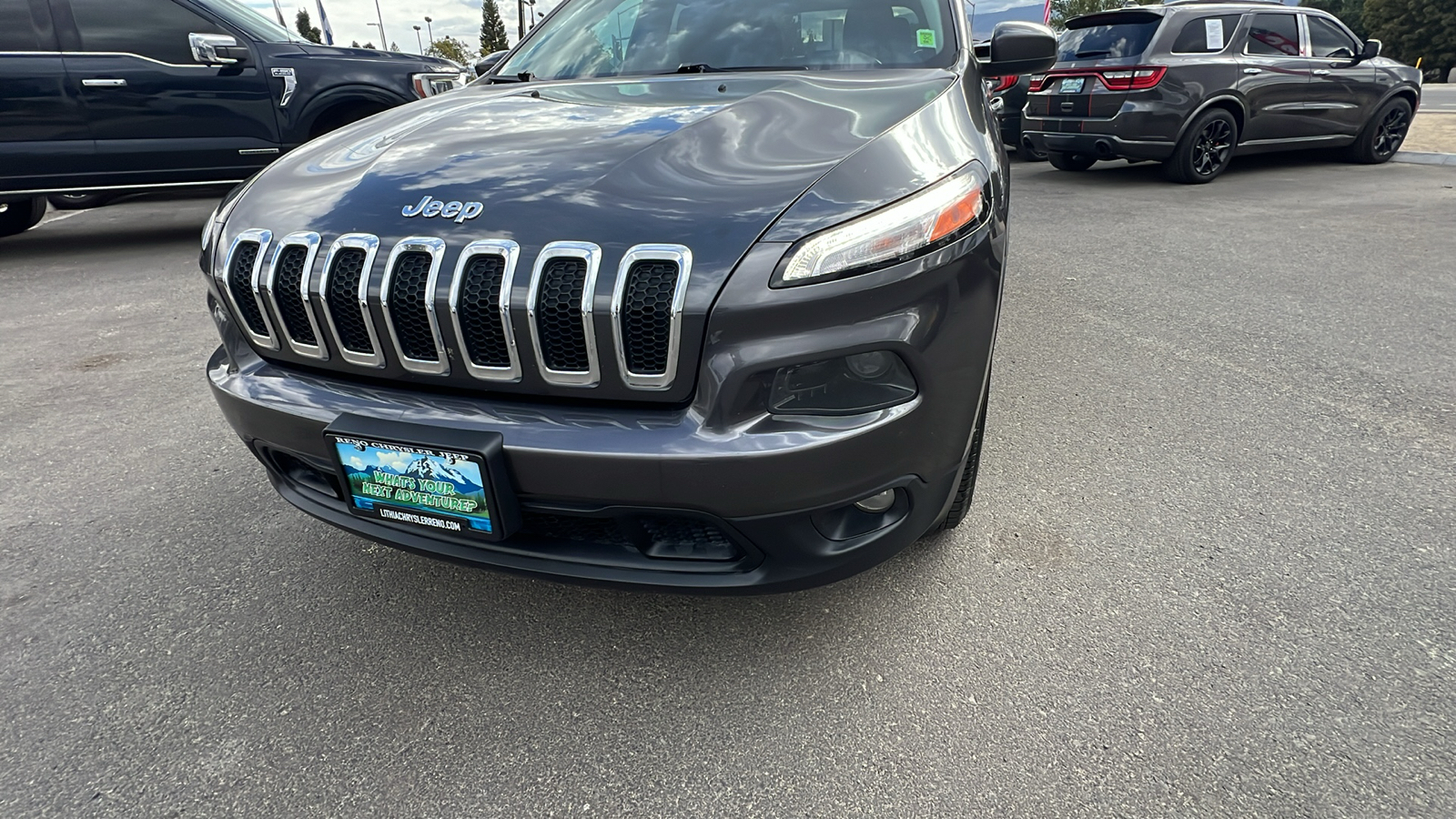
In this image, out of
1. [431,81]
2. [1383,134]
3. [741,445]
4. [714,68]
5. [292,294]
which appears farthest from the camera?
[1383,134]

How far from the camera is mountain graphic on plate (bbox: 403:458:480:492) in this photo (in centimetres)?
148

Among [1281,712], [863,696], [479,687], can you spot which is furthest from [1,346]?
[1281,712]

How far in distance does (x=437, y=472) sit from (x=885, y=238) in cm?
92

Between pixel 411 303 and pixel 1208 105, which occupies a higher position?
pixel 411 303

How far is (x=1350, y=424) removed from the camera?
9.33 ft

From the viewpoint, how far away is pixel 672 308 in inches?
55.3

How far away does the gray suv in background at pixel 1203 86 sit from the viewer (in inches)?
275

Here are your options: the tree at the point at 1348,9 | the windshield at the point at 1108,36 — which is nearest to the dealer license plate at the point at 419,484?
the windshield at the point at 1108,36

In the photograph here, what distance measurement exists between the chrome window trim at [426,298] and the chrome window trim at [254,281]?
1.12ft

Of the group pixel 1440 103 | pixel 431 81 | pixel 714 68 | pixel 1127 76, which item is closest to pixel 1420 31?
pixel 1440 103

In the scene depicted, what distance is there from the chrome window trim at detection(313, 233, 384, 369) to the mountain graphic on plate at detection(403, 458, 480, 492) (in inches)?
8.8

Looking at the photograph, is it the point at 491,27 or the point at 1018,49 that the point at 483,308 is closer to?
the point at 1018,49

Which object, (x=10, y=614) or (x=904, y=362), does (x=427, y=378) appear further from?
(x=10, y=614)

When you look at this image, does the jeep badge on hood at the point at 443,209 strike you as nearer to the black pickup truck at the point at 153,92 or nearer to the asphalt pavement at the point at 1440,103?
the black pickup truck at the point at 153,92
